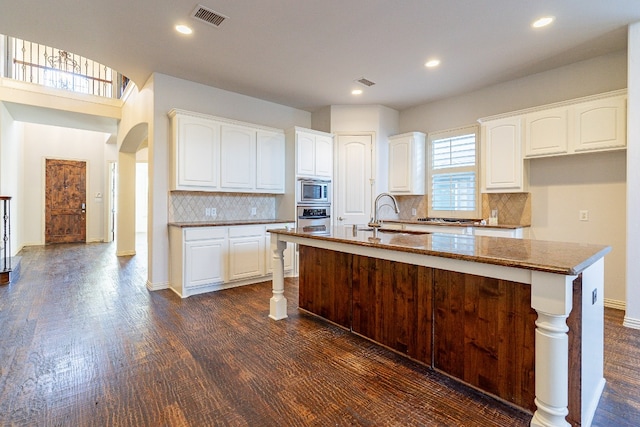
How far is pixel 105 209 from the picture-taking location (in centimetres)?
875

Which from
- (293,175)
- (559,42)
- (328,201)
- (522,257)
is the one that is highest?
(559,42)

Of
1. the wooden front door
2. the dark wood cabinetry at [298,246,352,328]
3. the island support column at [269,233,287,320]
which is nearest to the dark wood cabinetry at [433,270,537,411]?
the dark wood cabinetry at [298,246,352,328]

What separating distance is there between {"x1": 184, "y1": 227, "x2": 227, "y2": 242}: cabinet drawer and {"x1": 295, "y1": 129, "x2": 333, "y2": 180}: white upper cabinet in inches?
58.4

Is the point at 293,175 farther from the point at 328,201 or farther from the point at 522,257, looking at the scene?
the point at 522,257

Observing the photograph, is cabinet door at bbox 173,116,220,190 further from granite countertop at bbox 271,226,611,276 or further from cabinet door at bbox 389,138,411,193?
cabinet door at bbox 389,138,411,193

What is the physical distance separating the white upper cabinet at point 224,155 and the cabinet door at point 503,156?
2958mm

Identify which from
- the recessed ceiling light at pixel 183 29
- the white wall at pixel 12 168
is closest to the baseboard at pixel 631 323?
the recessed ceiling light at pixel 183 29

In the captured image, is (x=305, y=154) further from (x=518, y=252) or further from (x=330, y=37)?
(x=518, y=252)

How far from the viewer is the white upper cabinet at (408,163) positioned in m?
5.14

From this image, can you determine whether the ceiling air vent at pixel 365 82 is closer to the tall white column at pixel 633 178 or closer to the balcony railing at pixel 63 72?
the tall white column at pixel 633 178

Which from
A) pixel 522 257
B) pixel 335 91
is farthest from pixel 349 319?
pixel 335 91

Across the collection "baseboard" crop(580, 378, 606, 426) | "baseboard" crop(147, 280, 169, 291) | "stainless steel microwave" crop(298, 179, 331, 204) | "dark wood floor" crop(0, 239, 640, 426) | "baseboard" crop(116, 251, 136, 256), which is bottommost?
"dark wood floor" crop(0, 239, 640, 426)

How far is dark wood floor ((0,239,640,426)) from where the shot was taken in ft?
5.54

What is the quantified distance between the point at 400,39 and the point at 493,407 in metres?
3.21
